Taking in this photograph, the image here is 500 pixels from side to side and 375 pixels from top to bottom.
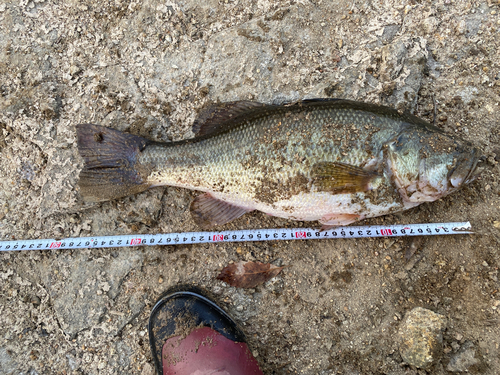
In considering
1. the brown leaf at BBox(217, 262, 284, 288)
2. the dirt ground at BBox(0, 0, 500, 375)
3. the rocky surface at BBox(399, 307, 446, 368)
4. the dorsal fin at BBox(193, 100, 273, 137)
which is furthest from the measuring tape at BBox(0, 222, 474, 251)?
the dorsal fin at BBox(193, 100, 273, 137)

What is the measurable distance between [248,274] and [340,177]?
125cm

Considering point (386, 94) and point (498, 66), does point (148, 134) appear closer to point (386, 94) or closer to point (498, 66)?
point (386, 94)

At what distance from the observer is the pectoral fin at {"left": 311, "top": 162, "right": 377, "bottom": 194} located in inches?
98.6

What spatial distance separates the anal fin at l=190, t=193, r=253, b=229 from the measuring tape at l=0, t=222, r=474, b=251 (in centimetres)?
16

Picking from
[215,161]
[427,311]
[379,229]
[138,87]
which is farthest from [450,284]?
[138,87]

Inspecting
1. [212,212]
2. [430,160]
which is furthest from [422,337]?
[212,212]

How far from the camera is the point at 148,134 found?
311cm

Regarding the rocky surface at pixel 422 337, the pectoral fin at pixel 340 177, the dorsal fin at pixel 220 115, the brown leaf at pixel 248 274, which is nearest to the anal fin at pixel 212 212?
the brown leaf at pixel 248 274

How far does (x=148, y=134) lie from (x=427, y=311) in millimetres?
3086

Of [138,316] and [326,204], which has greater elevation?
[326,204]

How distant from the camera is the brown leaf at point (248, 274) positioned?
9.61 feet

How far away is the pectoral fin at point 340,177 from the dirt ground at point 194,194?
0.66 metres

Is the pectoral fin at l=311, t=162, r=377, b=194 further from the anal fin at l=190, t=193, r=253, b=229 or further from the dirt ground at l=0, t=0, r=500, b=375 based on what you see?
the anal fin at l=190, t=193, r=253, b=229

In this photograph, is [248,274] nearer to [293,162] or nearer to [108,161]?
[293,162]
